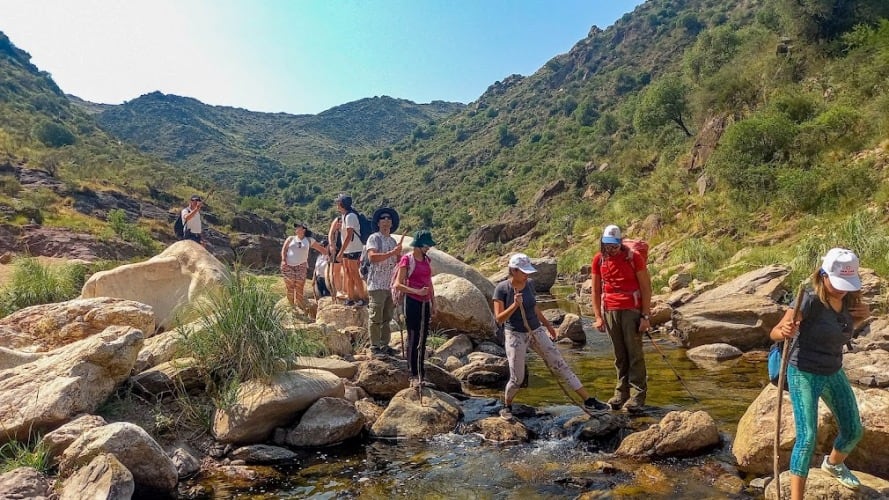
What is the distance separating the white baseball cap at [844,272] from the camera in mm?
3936

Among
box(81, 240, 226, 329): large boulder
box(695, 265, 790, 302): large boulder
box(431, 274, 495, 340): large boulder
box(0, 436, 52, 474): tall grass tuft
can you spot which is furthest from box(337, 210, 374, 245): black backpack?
box(695, 265, 790, 302): large boulder

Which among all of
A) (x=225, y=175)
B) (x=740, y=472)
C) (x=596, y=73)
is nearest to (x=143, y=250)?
(x=740, y=472)

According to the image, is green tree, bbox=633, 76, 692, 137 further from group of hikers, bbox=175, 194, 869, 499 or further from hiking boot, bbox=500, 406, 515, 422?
hiking boot, bbox=500, 406, 515, 422

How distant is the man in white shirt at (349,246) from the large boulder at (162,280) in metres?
2.24

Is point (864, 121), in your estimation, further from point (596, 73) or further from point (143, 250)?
point (596, 73)

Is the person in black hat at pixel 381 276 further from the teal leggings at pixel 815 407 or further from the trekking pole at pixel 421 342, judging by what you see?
the teal leggings at pixel 815 407

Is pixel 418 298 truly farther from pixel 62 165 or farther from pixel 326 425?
pixel 62 165

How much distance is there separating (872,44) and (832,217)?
44.1ft

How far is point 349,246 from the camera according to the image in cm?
→ 1088

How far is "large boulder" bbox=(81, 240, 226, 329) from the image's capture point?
997 cm

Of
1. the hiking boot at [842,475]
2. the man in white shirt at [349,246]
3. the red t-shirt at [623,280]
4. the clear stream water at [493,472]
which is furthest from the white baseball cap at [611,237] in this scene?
the man in white shirt at [349,246]

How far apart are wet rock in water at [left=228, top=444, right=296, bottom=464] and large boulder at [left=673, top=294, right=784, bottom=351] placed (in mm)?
9186

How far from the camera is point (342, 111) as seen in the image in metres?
167

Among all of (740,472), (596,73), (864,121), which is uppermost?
(596,73)
